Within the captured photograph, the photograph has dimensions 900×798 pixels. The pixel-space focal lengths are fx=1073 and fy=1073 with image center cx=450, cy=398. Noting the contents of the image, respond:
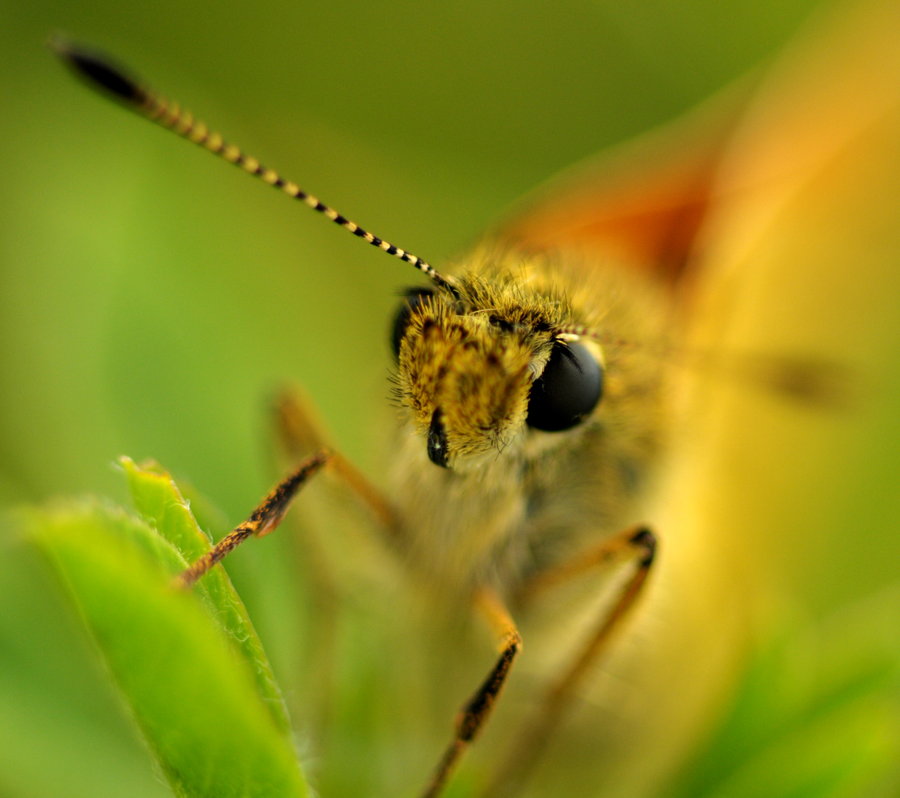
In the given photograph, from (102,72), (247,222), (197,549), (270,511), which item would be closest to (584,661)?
(270,511)

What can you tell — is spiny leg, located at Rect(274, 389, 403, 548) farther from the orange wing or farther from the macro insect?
the orange wing

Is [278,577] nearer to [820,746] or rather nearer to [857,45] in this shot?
[820,746]

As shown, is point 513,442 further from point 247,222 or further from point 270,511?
point 247,222

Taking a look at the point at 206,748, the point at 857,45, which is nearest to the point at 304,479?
the point at 206,748

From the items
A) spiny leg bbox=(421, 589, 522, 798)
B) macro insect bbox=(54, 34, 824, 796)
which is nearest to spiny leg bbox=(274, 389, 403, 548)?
macro insect bbox=(54, 34, 824, 796)

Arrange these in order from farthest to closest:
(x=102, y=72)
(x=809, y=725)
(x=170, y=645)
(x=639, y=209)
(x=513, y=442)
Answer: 1. (x=639, y=209)
2. (x=809, y=725)
3. (x=513, y=442)
4. (x=102, y=72)
5. (x=170, y=645)

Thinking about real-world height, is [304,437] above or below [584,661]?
above
